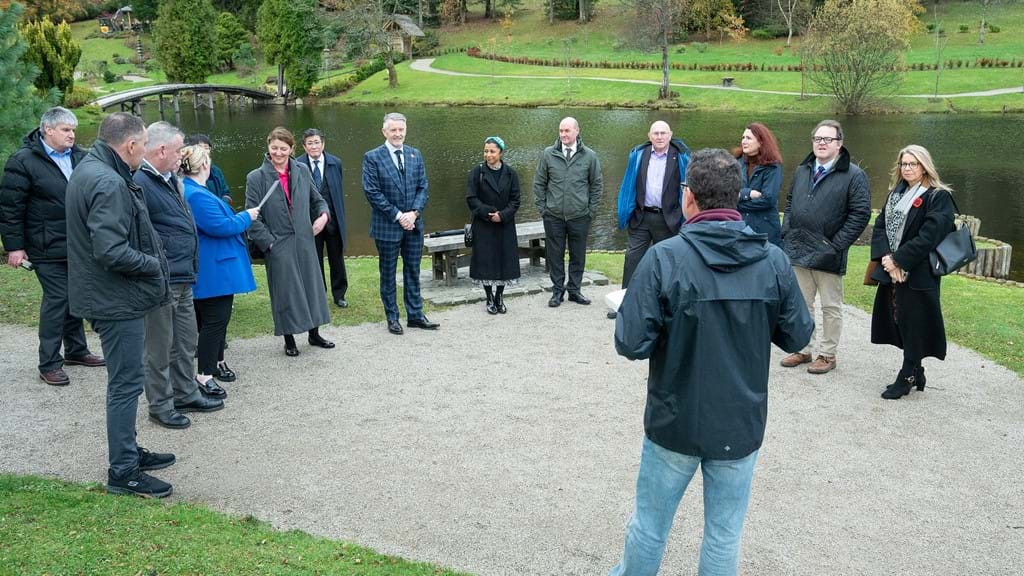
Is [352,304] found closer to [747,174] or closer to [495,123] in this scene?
[747,174]

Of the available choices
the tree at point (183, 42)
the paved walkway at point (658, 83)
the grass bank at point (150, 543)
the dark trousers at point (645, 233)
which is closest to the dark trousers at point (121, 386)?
the grass bank at point (150, 543)

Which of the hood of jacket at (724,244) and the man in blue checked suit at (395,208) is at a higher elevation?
the hood of jacket at (724,244)

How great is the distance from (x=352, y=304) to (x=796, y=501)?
6.24 meters

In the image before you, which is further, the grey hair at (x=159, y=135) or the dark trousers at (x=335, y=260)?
the dark trousers at (x=335, y=260)

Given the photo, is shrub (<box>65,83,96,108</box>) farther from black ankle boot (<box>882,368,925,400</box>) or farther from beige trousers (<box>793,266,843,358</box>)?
black ankle boot (<box>882,368,925,400</box>)

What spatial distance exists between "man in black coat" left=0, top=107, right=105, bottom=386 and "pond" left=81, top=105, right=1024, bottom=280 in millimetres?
10857

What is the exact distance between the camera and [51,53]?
103ft

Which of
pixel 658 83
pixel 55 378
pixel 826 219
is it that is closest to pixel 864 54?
pixel 658 83

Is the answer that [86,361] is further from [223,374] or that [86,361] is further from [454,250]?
[454,250]

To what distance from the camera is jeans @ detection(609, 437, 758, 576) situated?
12.3 ft

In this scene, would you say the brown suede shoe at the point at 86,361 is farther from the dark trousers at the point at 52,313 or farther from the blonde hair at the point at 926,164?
the blonde hair at the point at 926,164

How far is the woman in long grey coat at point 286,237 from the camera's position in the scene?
7926 mm

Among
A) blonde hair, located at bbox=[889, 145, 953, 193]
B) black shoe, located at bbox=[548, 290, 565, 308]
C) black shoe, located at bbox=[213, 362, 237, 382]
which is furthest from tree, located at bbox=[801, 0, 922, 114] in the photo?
black shoe, located at bbox=[213, 362, 237, 382]

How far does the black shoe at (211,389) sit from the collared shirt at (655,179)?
488 cm
